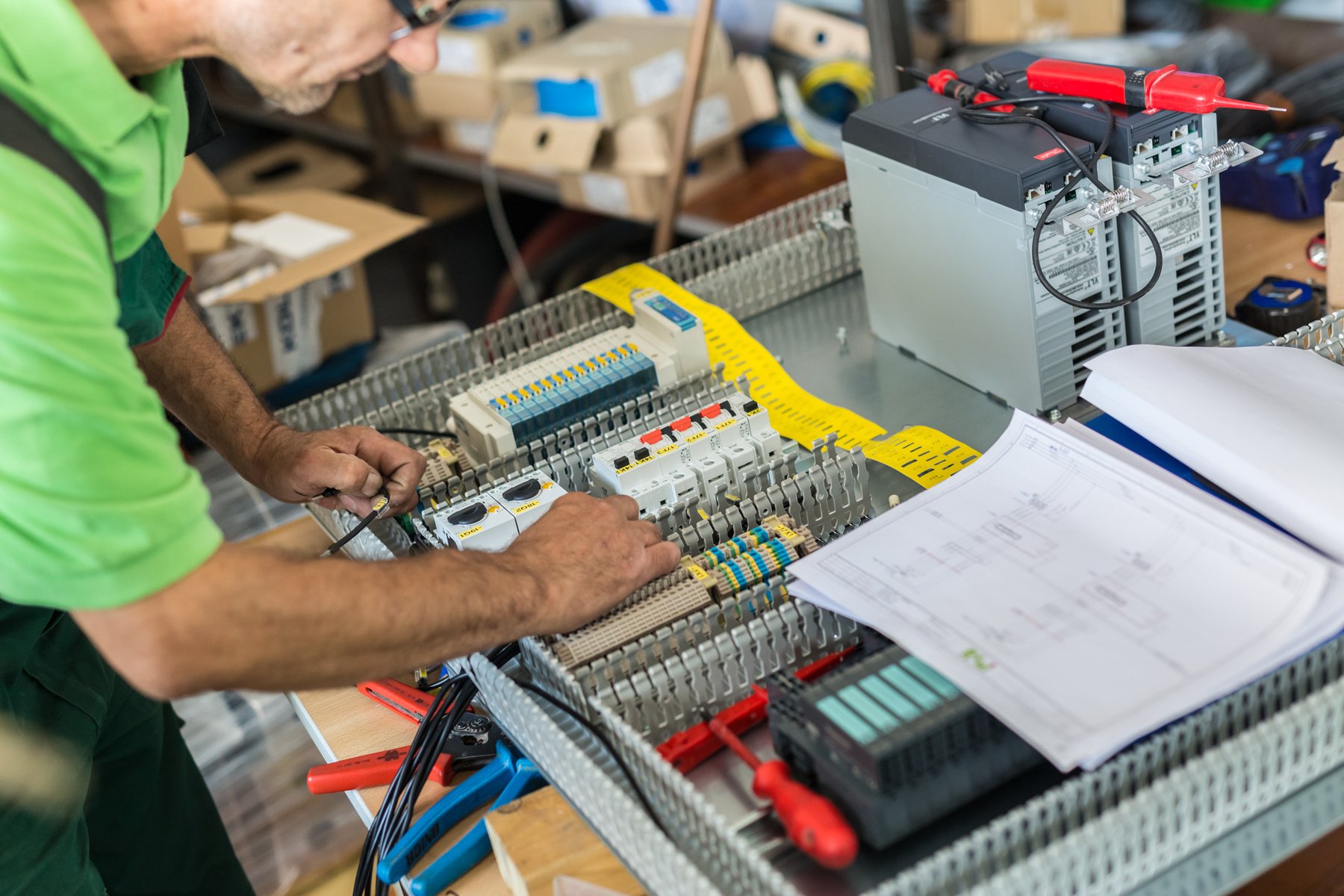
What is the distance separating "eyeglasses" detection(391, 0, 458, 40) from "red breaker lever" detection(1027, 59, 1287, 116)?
0.63 metres

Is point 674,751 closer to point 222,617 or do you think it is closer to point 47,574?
point 222,617

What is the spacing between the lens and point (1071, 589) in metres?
0.91

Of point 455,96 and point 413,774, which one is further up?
point 455,96

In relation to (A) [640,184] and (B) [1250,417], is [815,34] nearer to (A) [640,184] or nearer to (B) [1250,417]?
(A) [640,184]

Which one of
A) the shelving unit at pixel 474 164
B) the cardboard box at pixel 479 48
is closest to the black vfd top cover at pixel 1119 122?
the shelving unit at pixel 474 164

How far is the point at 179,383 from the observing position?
1294 millimetres

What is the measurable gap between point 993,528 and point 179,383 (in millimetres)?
843

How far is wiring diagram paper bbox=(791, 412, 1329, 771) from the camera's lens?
82cm

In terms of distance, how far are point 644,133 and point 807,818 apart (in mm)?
1816

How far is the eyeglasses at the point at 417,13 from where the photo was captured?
862 millimetres

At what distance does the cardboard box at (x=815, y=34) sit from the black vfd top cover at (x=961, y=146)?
116cm

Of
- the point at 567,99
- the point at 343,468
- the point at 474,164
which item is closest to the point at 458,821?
the point at 343,468

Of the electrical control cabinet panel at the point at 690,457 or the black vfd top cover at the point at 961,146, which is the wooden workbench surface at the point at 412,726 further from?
the black vfd top cover at the point at 961,146

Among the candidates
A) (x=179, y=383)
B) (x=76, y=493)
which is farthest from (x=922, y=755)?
(x=179, y=383)
